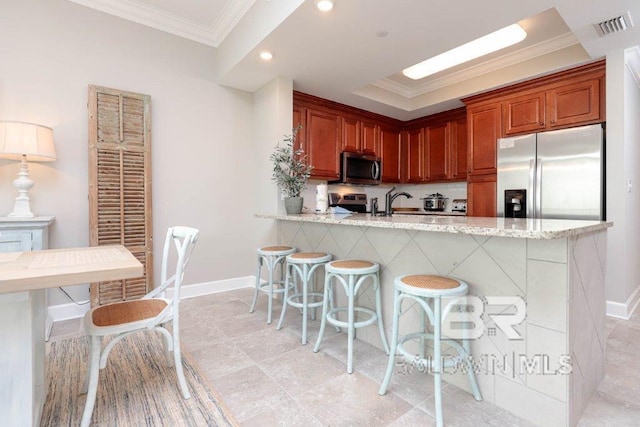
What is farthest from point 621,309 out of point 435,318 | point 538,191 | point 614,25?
point 435,318

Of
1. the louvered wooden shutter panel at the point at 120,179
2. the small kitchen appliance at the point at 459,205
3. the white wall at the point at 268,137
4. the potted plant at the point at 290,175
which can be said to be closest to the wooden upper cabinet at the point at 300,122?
the white wall at the point at 268,137

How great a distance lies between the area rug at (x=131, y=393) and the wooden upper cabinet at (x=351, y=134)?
329cm

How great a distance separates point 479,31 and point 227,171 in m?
2.87

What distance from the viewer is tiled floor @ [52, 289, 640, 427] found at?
1.50 meters

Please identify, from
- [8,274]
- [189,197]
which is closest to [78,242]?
[189,197]

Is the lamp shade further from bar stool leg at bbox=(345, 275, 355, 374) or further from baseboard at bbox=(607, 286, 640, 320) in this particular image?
baseboard at bbox=(607, 286, 640, 320)

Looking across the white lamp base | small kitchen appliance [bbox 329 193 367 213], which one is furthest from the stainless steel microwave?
the white lamp base

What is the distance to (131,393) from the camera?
1.70 metres

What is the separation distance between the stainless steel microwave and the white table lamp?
309cm

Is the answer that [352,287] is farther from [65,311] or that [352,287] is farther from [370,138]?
[370,138]

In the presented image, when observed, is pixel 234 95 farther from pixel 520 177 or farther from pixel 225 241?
pixel 520 177

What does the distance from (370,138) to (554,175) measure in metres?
2.39

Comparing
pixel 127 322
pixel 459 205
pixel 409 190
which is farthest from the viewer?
pixel 409 190

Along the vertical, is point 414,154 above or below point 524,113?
below
